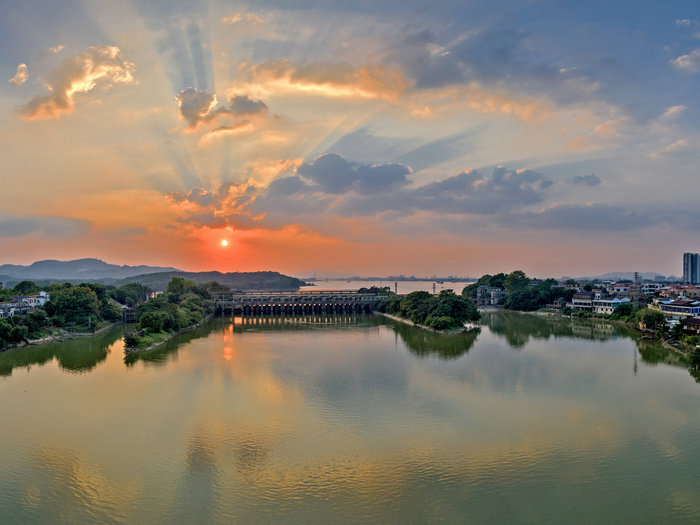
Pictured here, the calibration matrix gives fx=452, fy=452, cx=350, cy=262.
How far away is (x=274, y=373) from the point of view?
1402 cm

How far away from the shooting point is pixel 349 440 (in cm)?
834

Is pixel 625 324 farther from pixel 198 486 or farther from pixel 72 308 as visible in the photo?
pixel 72 308

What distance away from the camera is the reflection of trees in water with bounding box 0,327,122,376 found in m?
15.1

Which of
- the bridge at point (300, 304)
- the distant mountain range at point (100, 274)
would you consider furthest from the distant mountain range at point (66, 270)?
the bridge at point (300, 304)

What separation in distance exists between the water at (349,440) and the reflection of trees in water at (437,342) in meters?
1.24

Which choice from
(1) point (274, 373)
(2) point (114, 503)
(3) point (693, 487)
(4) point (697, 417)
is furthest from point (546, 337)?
(2) point (114, 503)

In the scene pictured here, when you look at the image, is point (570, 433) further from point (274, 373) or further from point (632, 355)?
point (632, 355)

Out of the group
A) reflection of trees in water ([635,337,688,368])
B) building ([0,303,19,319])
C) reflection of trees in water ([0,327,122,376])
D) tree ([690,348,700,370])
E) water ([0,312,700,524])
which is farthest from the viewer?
building ([0,303,19,319])

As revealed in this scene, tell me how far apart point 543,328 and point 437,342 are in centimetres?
928

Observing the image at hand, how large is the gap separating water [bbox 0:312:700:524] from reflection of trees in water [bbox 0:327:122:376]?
198 millimetres

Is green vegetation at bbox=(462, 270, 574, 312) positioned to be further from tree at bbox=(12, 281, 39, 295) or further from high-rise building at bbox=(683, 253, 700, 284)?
high-rise building at bbox=(683, 253, 700, 284)

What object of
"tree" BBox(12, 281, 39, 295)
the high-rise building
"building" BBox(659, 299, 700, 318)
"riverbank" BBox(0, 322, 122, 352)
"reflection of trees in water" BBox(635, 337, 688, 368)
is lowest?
"reflection of trees in water" BBox(635, 337, 688, 368)

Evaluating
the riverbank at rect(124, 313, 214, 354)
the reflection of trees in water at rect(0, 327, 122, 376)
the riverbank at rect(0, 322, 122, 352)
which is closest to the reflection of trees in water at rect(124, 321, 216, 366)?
the riverbank at rect(124, 313, 214, 354)

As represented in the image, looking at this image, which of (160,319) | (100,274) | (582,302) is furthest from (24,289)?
(100,274)
